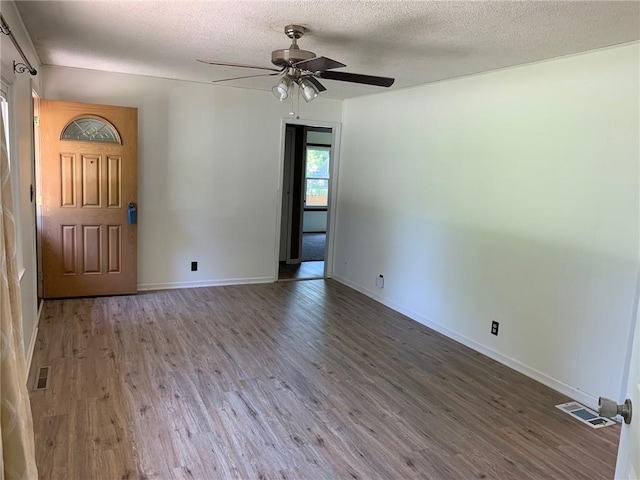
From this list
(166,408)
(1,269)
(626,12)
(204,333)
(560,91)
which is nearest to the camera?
(1,269)

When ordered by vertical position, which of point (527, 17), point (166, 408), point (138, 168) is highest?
point (527, 17)

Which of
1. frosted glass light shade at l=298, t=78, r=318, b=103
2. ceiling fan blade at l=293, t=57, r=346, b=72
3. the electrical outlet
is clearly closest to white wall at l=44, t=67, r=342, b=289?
frosted glass light shade at l=298, t=78, r=318, b=103

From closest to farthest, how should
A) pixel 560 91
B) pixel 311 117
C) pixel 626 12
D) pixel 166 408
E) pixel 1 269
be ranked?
pixel 1 269 → pixel 626 12 → pixel 166 408 → pixel 560 91 → pixel 311 117

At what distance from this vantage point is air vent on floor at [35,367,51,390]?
303cm

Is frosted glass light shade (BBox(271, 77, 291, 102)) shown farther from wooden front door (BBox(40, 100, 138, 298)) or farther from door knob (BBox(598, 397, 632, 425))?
door knob (BBox(598, 397, 632, 425))

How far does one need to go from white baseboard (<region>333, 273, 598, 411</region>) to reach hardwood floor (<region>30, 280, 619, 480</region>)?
0.26 ft

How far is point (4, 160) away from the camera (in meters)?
1.58

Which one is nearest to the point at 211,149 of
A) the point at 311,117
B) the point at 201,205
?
the point at 201,205

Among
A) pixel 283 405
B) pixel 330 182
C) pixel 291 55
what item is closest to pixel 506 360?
pixel 283 405

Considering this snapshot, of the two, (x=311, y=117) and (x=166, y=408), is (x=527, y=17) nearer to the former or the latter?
(x=166, y=408)

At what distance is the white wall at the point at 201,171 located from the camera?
510cm

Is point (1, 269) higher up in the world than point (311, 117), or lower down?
lower down

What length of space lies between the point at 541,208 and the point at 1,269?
3.27 metres

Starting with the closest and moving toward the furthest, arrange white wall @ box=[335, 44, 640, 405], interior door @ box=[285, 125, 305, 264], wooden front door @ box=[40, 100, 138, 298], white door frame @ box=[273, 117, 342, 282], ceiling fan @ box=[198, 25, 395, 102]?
ceiling fan @ box=[198, 25, 395, 102], white wall @ box=[335, 44, 640, 405], wooden front door @ box=[40, 100, 138, 298], white door frame @ box=[273, 117, 342, 282], interior door @ box=[285, 125, 305, 264]
